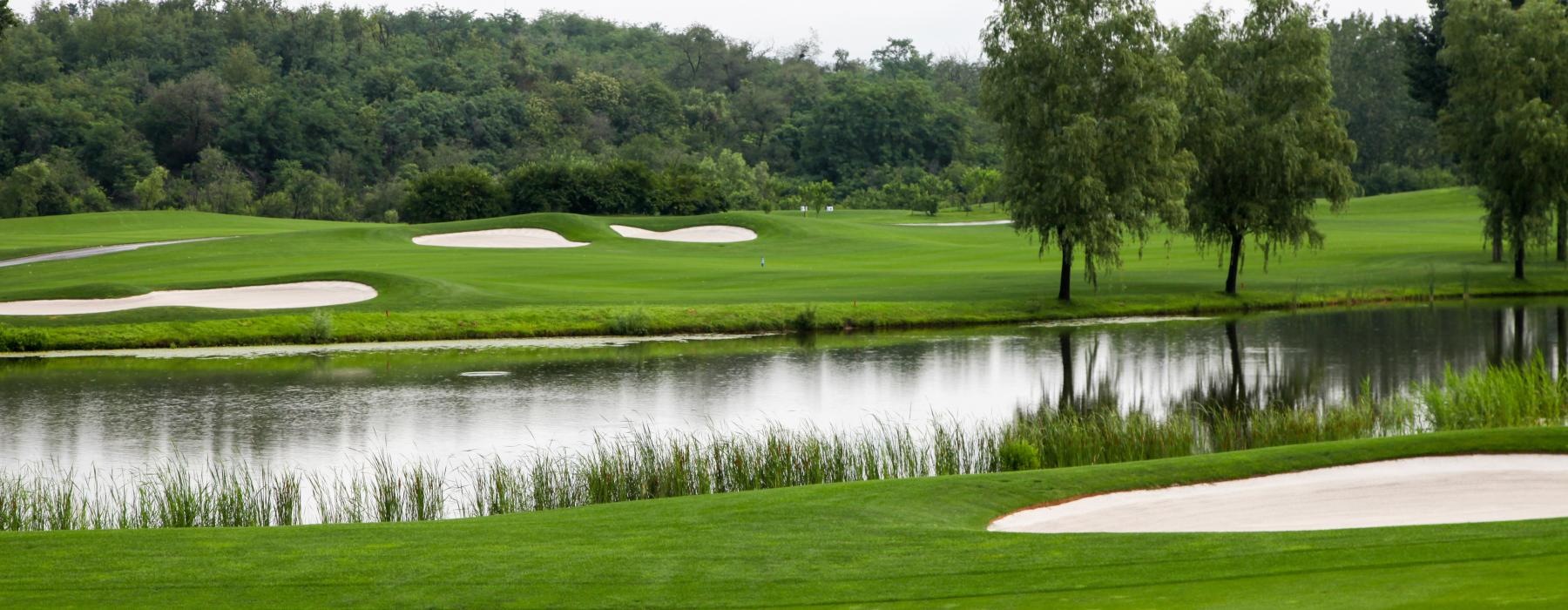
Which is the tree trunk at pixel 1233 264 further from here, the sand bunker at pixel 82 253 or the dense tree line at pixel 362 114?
the dense tree line at pixel 362 114

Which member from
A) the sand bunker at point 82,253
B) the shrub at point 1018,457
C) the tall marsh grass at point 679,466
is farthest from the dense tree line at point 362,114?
the shrub at point 1018,457

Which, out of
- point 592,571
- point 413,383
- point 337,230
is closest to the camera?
point 592,571

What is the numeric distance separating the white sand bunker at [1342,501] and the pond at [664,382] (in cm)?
773

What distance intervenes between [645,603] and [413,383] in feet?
62.7

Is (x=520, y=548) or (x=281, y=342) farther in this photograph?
(x=281, y=342)

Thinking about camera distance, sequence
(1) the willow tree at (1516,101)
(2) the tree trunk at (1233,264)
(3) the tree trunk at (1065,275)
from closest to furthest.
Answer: (3) the tree trunk at (1065,275) < (2) the tree trunk at (1233,264) < (1) the willow tree at (1516,101)

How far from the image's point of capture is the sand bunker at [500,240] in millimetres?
56719

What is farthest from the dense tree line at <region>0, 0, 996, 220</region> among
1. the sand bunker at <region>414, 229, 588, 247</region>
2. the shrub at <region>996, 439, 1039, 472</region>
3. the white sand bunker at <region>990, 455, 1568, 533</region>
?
the white sand bunker at <region>990, 455, 1568, 533</region>

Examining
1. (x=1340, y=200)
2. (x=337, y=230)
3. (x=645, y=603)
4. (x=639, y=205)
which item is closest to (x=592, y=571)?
(x=645, y=603)

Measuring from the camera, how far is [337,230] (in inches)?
2282

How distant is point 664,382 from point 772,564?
17.1m

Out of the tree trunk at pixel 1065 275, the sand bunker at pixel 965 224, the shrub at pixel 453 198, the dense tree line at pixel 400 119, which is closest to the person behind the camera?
the tree trunk at pixel 1065 275

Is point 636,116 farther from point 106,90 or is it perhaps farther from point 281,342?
point 281,342

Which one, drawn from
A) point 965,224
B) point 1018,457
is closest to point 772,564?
point 1018,457
